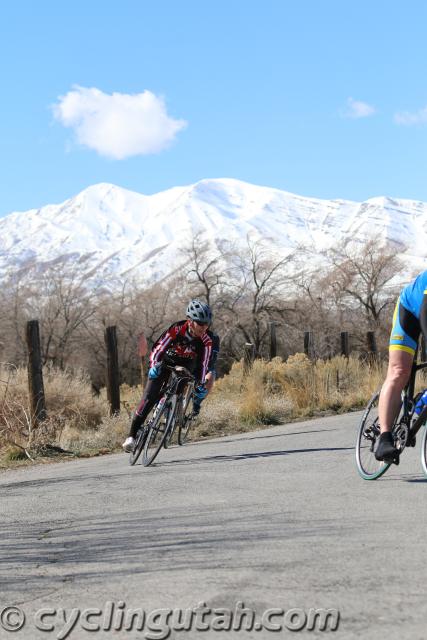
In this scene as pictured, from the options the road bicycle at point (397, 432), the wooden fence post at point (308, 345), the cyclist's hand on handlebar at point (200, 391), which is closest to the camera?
the road bicycle at point (397, 432)

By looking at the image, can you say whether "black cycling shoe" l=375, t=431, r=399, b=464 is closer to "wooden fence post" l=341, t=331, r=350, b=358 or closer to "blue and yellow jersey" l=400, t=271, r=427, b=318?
"blue and yellow jersey" l=400, t=271, r=427, b=318

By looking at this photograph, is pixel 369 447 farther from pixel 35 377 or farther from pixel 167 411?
pixel 35 377

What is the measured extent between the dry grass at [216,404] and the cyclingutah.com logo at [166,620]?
8497mm

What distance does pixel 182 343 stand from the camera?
1003cm

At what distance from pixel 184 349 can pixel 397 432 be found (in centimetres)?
372

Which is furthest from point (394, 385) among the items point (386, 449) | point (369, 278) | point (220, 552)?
point (369, 278)

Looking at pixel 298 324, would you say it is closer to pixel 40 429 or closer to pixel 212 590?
pixel 40 429

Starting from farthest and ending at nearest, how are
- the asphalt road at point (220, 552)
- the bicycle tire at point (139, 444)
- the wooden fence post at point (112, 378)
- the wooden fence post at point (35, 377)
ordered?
the wooden fence post at point (112, 378)
the wooden fence post at point (35, 377)
the bicycle tire at point (139, 444)
the asphalt road at point (220, 552)

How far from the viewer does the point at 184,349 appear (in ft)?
32.9

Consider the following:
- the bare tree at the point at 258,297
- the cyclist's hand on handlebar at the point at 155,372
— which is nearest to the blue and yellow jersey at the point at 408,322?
the cyclist's hand on handlebar at the point at 155,372

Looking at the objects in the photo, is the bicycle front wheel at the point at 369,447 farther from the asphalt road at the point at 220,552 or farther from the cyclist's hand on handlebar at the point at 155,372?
the cyclist's hand on handlebar at the point at 155,372

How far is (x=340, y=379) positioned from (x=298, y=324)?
2496 centimetres

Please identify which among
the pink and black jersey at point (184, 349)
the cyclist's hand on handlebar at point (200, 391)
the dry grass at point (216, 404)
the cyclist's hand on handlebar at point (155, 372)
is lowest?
the dry grass at point (216, 404)

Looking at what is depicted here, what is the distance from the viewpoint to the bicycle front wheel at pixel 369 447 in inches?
283
